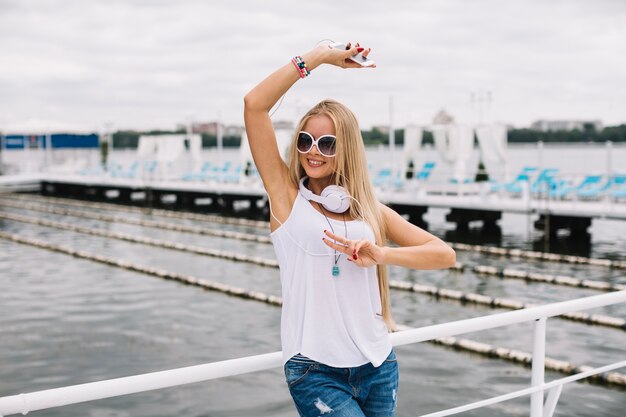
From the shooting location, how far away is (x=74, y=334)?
9.05 meters

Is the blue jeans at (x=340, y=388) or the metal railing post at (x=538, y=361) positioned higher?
the blue jeans at (x=340, y=388)

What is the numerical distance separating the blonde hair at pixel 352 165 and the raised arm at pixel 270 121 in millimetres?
70

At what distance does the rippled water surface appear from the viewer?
6699 mm

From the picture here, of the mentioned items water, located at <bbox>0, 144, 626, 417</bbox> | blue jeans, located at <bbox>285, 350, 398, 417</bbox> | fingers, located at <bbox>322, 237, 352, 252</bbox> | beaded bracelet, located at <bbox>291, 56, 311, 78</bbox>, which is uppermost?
beaded bracelet, located at <bbox>291, 56, 311, 78</bbox>

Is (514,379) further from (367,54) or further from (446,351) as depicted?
(367,54)

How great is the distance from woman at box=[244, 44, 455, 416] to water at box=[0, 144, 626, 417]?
4370 mm

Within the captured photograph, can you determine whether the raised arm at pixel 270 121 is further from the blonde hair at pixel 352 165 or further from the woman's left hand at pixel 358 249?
the woman's left hand at pixel 358 249

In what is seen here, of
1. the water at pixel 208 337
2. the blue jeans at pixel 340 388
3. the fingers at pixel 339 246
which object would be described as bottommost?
the water at pixel 208 337

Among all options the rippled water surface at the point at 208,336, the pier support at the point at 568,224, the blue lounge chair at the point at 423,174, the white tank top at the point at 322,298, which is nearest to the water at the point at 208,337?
the rippled water surface at the point at 208,336

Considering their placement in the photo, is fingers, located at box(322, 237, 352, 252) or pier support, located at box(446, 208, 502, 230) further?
pier support, located at box(446, 208, 502, 230)

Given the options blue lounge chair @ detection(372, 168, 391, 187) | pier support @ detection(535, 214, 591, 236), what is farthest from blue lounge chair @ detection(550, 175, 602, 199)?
blue lounge chair @ detection(372, 168, 391, 187)

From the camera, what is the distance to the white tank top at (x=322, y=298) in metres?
2.11

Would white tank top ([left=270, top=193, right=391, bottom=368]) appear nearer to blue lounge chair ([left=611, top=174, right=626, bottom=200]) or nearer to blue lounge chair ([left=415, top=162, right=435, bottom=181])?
blue lounge chair ([left=611, top=174, right=626, bottom=200])

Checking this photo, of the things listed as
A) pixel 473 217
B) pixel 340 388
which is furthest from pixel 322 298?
pixel 473 217
